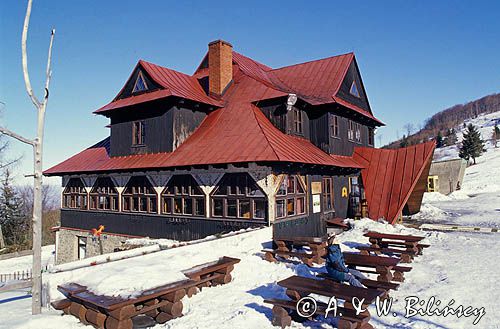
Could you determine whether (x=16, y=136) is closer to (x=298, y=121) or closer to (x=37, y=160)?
(x=37, y=160)

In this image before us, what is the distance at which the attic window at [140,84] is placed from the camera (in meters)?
Answer: 17.6

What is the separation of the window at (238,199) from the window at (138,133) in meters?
5.95

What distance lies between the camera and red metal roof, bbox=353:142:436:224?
16969 millimetres

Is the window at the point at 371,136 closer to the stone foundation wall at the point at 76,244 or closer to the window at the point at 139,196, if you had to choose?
the window at the point at 139,196

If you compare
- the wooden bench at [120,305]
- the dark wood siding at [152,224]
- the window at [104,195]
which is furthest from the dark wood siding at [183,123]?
the wooden bench at [120,305]

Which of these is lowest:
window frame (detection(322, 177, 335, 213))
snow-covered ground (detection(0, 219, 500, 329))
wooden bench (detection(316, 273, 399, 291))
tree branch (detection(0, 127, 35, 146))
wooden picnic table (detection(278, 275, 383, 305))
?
snow-covered ground (detection(0, 219, 500, 329))

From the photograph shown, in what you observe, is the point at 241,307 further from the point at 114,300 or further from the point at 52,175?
the point at 52,175

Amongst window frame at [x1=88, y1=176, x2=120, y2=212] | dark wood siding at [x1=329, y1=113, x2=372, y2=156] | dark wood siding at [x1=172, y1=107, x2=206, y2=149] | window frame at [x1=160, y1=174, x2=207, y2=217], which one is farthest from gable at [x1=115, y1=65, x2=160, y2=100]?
dark wood siding at [x1=329, y1=113, x2=372, y2=156]

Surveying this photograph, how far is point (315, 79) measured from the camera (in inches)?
808

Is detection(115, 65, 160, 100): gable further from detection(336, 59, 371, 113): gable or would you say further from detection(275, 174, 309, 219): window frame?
detection(336, 59, 371, 113): gable

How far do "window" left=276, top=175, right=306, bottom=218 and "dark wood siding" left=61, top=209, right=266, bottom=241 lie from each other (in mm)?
1147

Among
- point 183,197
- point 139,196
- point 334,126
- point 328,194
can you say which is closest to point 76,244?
point 139,196

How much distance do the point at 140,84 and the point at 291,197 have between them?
9817 mm

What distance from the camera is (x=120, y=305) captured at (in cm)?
587
